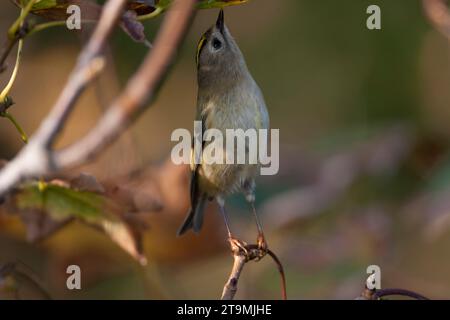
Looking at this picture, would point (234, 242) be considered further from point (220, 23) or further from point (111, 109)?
point (111, 109)

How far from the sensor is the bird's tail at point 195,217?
156 cm

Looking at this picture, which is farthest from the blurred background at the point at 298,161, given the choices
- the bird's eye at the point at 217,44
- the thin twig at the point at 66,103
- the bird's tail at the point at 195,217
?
the thin twig at the point at 66,103

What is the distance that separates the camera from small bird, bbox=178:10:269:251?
1.53 meters

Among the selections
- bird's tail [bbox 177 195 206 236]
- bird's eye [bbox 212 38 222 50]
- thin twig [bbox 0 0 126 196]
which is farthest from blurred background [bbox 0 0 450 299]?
thin twig [bbox 0 0 126 196]

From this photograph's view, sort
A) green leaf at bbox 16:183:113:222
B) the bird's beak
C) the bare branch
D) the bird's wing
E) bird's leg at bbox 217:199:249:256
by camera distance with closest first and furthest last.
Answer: the bare branch → green leaf at bbox 16:183:113:222 → bird's leg at bbox 217:199:249:256 → the bird's beak → the bird's wing

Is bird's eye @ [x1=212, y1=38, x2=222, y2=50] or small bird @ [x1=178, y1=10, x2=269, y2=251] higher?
bird's eye @ [x1=212, y1=38, x2=222, y2=50]

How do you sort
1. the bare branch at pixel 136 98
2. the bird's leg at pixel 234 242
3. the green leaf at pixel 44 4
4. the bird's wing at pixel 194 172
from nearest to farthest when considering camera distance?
the bare branch at pixel 136 98 → the green leaf at pixel 44 4 → the bird's leg at pixel 234 242 → the bird's wing at pixel 194 172

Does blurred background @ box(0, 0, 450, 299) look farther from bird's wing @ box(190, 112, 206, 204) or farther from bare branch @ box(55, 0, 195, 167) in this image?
bare branch @ box(55, 0, 195, 167)

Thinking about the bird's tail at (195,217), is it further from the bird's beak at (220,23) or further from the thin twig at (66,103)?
the thin twig at (66,103)

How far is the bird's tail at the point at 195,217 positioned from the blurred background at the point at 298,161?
0.07 ft

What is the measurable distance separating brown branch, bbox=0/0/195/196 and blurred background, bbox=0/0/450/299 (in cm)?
41

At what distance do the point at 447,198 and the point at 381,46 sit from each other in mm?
1509
